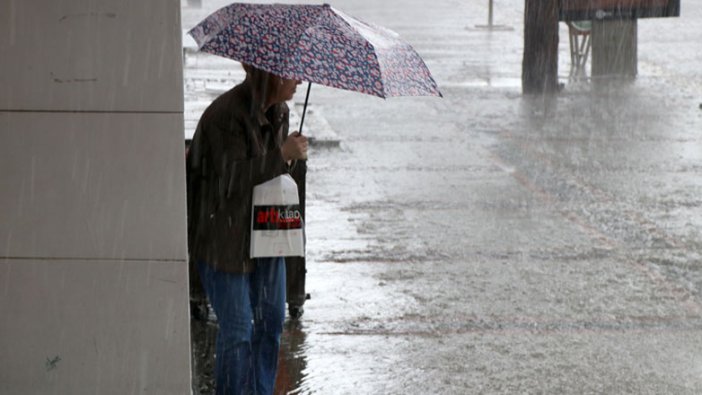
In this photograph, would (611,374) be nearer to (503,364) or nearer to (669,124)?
(503,364)

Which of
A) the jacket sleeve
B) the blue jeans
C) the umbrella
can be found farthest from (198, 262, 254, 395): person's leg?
the umbrella

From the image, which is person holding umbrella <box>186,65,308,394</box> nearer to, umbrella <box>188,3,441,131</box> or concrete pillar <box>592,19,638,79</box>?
umbrella <box>188,3,441,131</box>

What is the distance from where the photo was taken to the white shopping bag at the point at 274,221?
512 centimetres

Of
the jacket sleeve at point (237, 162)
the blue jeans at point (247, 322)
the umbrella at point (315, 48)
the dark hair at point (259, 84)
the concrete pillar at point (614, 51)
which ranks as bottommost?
the concrete pillar at point (614, 51)

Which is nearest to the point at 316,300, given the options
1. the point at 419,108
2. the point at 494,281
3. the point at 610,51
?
the point at 494,281

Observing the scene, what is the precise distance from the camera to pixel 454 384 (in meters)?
6.30

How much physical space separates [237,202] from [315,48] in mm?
720

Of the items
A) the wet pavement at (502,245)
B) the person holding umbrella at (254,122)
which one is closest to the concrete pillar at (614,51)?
the wet pavement at (502,245)

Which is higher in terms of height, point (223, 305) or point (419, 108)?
point (223, 305)

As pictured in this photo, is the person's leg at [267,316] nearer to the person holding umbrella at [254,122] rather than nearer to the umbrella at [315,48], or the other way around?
the person holding umbrella at [254,122]

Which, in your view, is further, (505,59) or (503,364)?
(505,59)

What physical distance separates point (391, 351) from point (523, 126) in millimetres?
7968

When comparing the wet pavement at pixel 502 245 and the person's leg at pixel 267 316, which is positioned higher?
the person's leg at pixel 267 316

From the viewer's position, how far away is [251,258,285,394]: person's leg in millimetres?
5281
